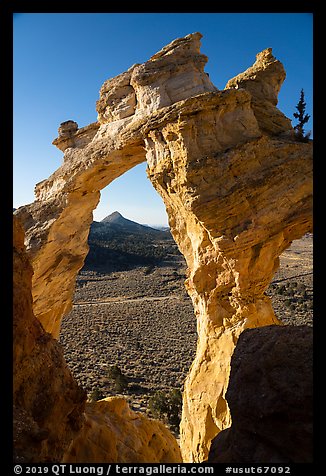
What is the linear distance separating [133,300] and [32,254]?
1137 inches

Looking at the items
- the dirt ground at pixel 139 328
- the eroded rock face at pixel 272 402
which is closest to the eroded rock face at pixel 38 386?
the eroded rock face at pixel 272 402

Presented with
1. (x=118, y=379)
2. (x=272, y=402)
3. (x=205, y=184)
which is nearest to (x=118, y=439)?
(x=272, y=402)

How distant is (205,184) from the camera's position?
969 cm

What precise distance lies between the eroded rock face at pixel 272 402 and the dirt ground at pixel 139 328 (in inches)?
521

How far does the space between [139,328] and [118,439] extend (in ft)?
71.7

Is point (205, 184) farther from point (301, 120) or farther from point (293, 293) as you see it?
point (293, 293)

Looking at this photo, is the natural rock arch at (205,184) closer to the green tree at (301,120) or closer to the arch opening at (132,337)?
the green tree at (301,120)

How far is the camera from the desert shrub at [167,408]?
15.8m

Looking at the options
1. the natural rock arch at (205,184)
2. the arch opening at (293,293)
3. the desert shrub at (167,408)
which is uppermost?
the natural rock arch at (205,184)

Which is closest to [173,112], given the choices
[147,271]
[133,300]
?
[133,300]

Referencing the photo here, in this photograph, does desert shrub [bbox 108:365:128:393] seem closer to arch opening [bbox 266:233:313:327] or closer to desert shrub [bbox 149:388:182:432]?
desert shrub [bbox 149:388:182:432]

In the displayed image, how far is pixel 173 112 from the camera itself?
10.1 m

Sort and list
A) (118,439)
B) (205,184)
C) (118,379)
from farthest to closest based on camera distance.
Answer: (118,379) → (205,184) → (118,439)

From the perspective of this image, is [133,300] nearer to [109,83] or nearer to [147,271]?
[147,271]
